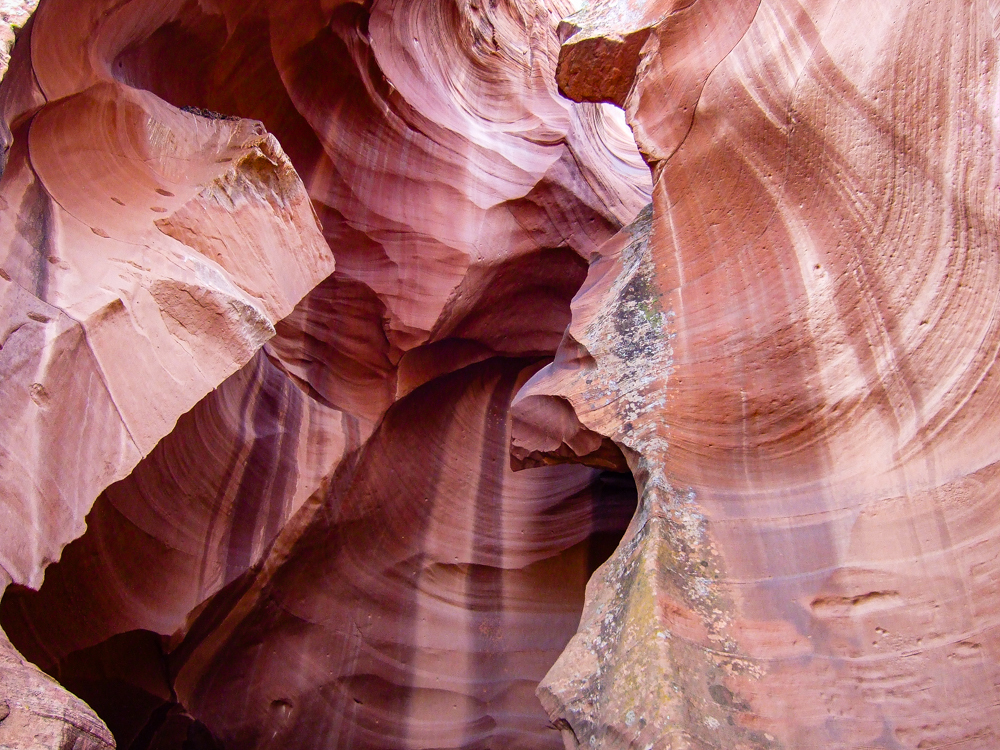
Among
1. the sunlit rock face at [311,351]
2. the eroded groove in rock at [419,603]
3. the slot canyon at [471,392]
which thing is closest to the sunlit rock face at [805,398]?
the slot canyon at [471,392]

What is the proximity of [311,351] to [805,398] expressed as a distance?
4.31 m

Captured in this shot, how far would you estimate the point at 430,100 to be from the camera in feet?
22.9

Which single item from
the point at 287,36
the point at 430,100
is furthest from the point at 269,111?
the point at 430,100

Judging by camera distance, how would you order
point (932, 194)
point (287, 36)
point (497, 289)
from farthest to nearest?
1. point (497, 289)
2. point (287, 36)
3. point (932, 194)

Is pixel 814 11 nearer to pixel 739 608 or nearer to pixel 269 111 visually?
pixel 739 608

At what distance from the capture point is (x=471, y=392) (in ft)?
24.3

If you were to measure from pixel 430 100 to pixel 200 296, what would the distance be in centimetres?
374

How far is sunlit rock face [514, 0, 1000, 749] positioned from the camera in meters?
3.12

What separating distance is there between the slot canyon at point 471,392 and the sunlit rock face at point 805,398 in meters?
0.02

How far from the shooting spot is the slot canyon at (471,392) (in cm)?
325

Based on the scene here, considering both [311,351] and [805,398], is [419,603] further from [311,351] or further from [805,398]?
[805,398]

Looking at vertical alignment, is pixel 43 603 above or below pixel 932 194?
below

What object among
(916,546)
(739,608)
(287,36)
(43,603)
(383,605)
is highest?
(287,36)

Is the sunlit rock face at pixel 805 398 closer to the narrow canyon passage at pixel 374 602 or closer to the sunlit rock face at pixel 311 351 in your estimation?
the sunlit rock face at pixel 311 351
